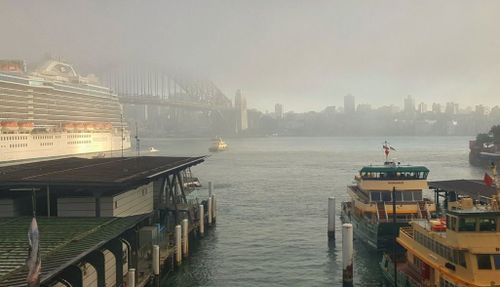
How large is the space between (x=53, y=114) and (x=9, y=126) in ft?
82.4

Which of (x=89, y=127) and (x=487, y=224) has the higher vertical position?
(x=89, y=127)

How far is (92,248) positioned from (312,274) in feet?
50.8

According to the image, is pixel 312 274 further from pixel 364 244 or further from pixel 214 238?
pixel 214 238

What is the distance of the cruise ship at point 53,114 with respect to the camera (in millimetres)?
89188

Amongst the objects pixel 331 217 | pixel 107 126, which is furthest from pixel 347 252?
pixel 107 126

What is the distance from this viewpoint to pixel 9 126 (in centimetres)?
8456

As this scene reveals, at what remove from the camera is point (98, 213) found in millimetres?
25094

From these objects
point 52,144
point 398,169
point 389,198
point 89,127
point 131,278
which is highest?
point 89,127

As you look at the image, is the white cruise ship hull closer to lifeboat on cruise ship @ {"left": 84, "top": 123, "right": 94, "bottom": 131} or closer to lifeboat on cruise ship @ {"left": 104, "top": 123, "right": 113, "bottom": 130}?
lifeboat on cruise ship @ {"left": 84, "top": 123, "right": 94, "bottom": 131}

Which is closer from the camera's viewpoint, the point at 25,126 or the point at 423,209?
the point at 423,209

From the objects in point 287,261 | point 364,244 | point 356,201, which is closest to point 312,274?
point 287,261

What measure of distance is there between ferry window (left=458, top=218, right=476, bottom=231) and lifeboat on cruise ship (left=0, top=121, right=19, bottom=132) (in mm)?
80379

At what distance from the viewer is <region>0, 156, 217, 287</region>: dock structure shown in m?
15.8

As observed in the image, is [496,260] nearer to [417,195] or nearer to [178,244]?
[417,195]
